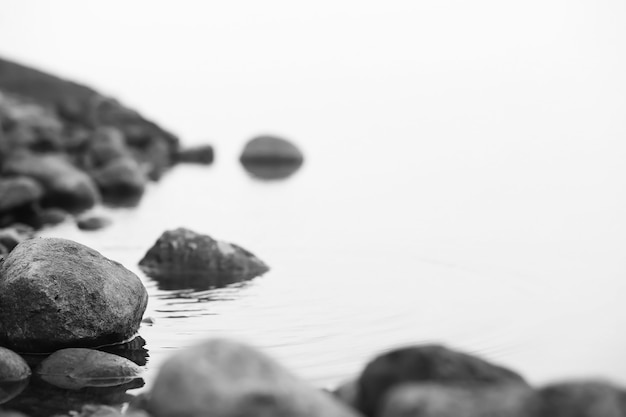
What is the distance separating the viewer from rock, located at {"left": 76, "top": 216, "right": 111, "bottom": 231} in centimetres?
1562

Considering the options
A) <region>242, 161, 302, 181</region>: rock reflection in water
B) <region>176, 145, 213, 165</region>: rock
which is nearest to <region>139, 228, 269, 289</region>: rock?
<region>242, 161, 302, 181</region>: rock reflection in water

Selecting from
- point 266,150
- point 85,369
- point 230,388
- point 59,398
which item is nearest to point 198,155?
point 266,150

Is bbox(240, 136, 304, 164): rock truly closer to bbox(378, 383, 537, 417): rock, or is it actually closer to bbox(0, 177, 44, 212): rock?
bbox(0, 177, 44, 212): rock

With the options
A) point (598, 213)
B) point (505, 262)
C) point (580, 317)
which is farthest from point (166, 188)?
point (580, 317)

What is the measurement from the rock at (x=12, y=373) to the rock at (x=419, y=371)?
9.25 ft

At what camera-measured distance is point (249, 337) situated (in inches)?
351

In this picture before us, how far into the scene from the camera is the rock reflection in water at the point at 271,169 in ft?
84.4

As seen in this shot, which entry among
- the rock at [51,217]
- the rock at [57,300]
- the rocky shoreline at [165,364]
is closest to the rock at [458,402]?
the rocky shoreline at [165,364]

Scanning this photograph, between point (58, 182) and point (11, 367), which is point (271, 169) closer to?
point (58, 182)

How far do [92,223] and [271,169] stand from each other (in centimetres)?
1267

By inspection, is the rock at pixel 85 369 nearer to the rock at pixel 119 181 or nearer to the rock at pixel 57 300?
the rock at pixel 57 300

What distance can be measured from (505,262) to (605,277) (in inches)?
49.3

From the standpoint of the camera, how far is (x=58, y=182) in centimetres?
1919

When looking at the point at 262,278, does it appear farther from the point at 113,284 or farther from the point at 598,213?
the point at 598,213
